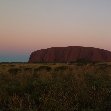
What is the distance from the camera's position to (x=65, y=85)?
30.1ft

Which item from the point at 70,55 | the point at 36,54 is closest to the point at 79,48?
the point at 70,55

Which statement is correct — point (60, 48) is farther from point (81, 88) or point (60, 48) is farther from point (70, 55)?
point (81, 88)

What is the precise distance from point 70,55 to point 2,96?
13814 cm

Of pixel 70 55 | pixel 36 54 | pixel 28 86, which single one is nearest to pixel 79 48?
pixel 70 55

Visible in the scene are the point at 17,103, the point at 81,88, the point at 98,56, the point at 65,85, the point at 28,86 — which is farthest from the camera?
the point at 98,56

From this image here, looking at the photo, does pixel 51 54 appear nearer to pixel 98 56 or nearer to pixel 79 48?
pixel 79 48

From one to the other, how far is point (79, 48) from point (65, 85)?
460 feet

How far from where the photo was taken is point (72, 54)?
480 ft

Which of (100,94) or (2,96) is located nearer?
(100,94)

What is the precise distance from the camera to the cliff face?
142000 mm

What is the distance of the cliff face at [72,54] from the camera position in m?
142

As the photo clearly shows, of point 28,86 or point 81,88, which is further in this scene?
point 28,86

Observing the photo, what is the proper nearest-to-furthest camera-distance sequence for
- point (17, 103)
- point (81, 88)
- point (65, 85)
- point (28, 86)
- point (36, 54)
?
point (17, 103)
point (81, 88)
point (65, 85)
point (28, 86)
point (36, 54)

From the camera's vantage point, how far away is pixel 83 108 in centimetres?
754
